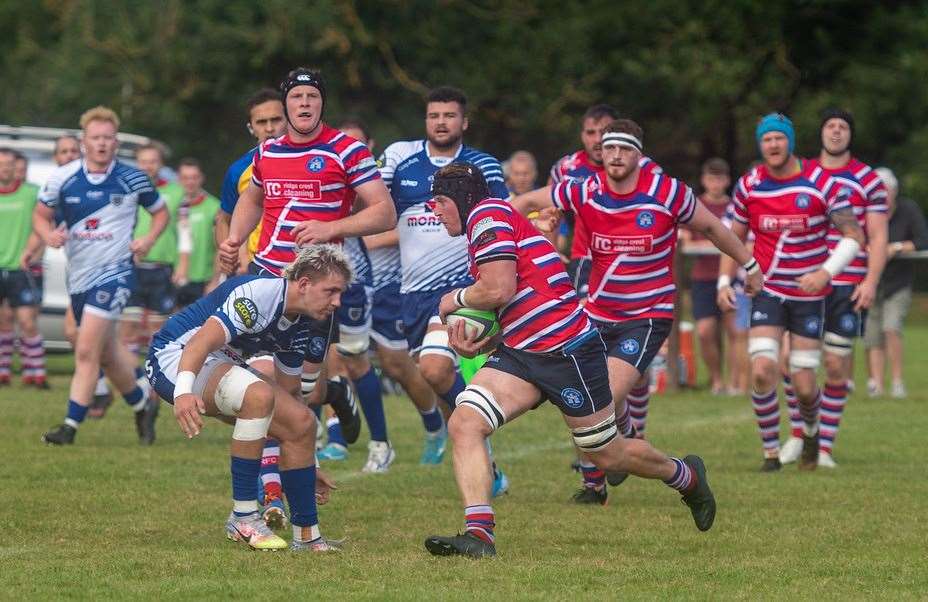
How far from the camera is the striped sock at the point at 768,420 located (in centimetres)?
1212

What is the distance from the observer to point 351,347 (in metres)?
11.9

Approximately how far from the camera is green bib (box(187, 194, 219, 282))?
18312 millimetres

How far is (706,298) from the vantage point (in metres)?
18.8

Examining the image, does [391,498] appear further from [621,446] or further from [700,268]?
[700,268]

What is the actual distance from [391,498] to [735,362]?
9.35m

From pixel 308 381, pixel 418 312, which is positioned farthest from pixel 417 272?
pixel 308 381

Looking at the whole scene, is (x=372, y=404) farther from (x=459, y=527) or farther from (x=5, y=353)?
(x=5, y=353)

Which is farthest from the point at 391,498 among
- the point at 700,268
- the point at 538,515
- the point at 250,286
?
the point at 700,268

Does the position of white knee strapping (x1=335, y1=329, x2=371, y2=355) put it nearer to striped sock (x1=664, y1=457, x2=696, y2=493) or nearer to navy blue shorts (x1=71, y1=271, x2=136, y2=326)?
navy blue shorts (x1=71, y1=271, x2=136, y2=326)

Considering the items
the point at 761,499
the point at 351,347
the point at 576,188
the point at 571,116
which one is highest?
the point at 571,116

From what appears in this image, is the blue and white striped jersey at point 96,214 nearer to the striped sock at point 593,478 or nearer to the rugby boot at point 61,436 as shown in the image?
the rugby boot at point 61,436

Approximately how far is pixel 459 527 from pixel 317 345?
4.14ft

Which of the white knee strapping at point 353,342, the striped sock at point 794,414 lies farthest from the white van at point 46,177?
the striped sock at point 794,414

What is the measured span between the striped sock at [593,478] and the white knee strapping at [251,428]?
268cm
